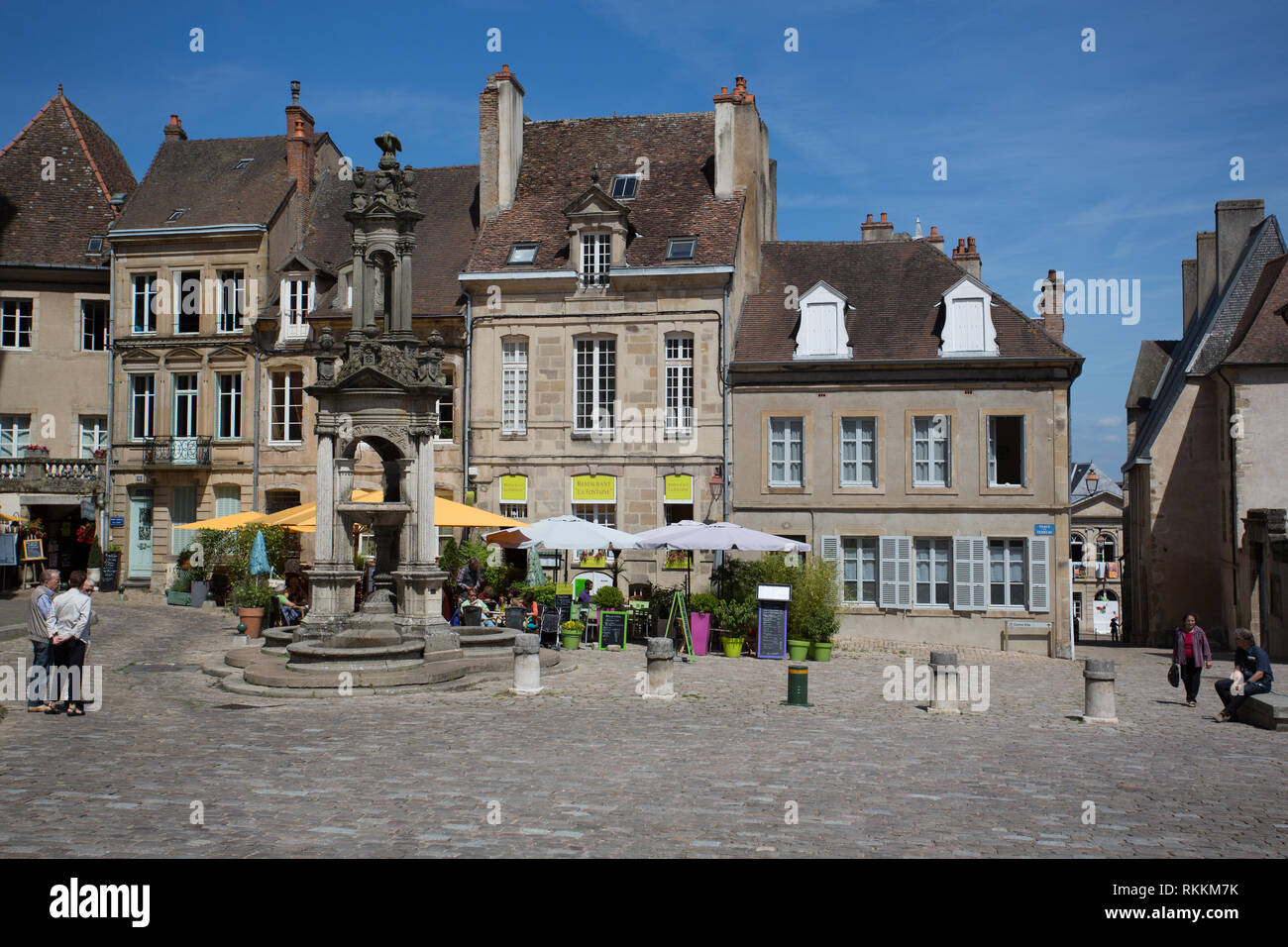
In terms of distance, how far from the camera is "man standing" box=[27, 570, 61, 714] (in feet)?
42.0

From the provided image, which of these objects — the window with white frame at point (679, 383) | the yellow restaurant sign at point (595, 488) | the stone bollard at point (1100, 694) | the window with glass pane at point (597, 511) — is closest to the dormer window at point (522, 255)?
the window with white frame at point (679, 383)

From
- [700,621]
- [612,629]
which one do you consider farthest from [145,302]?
[700,621]

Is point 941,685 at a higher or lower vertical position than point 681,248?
lower

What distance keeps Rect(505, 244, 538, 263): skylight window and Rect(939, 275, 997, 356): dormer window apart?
9.58 m

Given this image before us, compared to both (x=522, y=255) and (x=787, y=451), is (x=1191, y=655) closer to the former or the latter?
(x=787, y=451)

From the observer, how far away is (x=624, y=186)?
29.2 m

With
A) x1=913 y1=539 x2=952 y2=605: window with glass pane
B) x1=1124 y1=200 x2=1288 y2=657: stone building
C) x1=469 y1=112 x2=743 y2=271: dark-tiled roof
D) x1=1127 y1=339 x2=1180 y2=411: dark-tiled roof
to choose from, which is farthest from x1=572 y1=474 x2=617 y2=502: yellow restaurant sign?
x1=1127 y1=339 x2=1180 y2=411: dark-tiled roof

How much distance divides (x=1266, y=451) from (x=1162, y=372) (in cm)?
1563

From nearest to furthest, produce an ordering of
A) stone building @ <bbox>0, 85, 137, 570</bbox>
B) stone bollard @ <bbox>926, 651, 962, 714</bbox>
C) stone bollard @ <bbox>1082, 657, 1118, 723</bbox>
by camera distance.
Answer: stone bollard @ <bbox>1082, 657, 1118, 723</bbox>, stone bollard @ <bbox>926, 651, 962, 714</bbox>, stone building @ <bbox>0, 85, 137, 570</bbox>

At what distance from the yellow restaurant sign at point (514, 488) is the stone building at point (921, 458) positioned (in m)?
4.90

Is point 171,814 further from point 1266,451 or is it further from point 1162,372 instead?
point 1162,372

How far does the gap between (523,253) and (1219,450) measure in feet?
59.2

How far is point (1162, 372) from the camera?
4103cm

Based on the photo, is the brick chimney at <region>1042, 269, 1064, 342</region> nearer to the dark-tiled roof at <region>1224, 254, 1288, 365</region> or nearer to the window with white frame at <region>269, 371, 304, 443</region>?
the dark-tiled roof at <region>1224, 254, 1288, 365</region>
